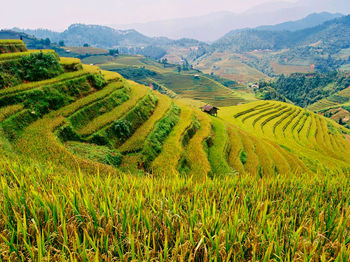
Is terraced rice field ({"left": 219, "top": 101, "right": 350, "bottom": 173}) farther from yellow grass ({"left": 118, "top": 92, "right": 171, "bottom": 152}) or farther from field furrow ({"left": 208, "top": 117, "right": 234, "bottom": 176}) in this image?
yellow grass ({"left": 118, "top": 92, "right": 171, "bottom": 152})

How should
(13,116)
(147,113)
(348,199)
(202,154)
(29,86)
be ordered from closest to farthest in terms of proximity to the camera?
1. (348,199)
2. (13,116)
3. (29,86)
4. (202,154)
5. (147,113)

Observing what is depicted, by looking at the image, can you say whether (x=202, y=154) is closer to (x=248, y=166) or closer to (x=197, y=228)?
(x=248, y=166)

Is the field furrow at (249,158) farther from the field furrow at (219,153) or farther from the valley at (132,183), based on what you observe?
the field furrow at (219,153)

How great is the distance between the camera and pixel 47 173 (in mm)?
3984

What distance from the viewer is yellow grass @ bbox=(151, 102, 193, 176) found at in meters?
12.6

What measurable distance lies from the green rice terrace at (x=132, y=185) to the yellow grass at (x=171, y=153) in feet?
0.31

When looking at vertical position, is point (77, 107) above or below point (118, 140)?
above

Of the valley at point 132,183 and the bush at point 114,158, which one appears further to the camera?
the bush at point 114,158

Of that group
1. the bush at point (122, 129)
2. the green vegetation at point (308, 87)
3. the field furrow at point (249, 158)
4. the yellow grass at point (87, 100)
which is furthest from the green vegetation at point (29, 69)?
the green vegetation at point (308, 87)

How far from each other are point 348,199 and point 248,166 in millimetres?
15991

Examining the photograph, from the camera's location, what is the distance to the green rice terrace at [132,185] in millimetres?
2096

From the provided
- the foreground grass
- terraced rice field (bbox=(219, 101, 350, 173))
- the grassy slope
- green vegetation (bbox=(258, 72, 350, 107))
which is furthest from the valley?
green vegetation (bbox=(258, 72, 350, 107))

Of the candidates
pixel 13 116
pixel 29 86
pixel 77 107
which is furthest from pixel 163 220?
pixel 29 86

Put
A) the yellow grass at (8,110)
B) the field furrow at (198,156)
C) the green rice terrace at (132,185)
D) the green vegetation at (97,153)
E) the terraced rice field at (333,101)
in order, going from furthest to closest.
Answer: the terraced rice field at (333,101) < the field furrow at (198,156) < the green vegetation at (97,153) < the yellow grass at (8,110) < the green rice terrace at (132,185)
